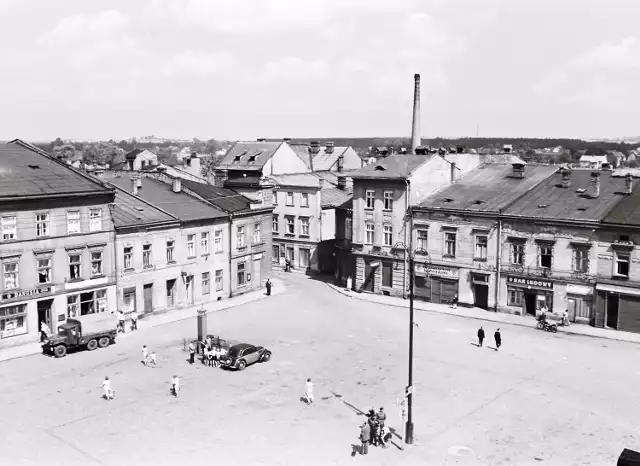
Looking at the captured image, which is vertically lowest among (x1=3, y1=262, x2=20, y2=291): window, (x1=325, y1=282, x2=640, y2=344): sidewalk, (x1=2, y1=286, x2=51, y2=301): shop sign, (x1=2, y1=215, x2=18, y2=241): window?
(x1=325, y1=282, x2=640, y2=344): sidewalk

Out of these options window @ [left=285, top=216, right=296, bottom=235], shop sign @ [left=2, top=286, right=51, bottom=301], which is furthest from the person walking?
window @ [left=285, top=216, right=296, bottom=235]

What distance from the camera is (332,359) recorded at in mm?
41594

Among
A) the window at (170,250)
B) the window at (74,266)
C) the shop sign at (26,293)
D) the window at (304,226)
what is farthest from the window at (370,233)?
the shop sign at (26,293)

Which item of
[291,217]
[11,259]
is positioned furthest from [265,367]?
[291,217]

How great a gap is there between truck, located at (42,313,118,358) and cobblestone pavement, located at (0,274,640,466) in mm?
750

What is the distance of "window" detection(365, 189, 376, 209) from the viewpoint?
198 feet

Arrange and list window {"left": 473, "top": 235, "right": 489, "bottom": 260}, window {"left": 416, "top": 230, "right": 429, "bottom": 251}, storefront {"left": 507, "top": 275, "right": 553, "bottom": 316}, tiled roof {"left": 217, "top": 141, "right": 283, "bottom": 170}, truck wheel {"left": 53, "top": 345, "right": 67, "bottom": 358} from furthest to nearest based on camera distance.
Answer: tiled roof {"left": 217, "top": 141, "right": 283, "bottom": 170} < window {"left": 416, "top": 230, "right": 429, "bottom": 251} < window {"left": 473, "top": 235, "right": 489, "bottom": 260} < storefront {"left": 507, "top": 275, "right": 553, "bottom": 316} < truck wheel {"left": 53, "top": 345, "right": 67, "bottom": 358}

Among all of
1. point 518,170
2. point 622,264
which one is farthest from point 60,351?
point 518,170

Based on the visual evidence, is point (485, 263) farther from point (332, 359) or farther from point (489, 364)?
point (332, 359)

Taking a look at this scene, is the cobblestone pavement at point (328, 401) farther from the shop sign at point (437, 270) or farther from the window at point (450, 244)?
the window at point (450, 244)

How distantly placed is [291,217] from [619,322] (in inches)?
1393

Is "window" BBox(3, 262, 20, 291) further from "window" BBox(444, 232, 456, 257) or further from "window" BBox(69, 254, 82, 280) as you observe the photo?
"window" BBox(444, 232, 456, 257)

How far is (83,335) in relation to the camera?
42.5m

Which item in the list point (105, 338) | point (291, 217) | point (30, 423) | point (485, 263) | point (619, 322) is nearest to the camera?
Result: point (30, 423)
